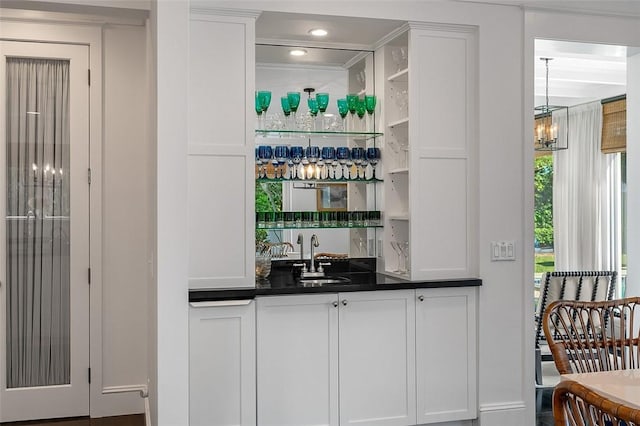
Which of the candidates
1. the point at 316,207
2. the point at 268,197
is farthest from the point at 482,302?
the point at 268,197

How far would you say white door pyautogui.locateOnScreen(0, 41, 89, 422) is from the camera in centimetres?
401

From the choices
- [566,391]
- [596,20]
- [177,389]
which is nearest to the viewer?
[566,391]

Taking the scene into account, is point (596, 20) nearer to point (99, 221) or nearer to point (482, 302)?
point (482, 302)

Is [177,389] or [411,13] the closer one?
[177,389]

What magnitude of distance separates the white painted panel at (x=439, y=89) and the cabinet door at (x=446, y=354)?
869 mm

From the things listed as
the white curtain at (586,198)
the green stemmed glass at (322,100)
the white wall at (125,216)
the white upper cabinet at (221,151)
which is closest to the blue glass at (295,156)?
the green stemmed glass at (322,100)

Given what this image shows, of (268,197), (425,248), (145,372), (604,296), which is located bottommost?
(145,372)

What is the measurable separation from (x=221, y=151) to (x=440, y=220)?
128 centimetres

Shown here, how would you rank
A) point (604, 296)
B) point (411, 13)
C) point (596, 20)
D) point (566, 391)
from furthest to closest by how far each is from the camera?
1. point (604, 296)
2. point (596, 20)
3. point (411, 13)
4. point (566, 391)

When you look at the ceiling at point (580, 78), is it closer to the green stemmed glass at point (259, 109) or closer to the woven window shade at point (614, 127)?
the woven window shade at point (614, 127)

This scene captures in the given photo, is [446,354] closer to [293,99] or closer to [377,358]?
[377,358]

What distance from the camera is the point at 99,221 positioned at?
408cm

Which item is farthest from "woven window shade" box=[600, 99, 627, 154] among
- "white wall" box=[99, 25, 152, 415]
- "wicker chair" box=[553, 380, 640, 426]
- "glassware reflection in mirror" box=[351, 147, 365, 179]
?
"wicker chair" box=[553, 380, 640, 426]

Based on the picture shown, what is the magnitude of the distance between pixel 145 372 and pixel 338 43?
2416 mm
